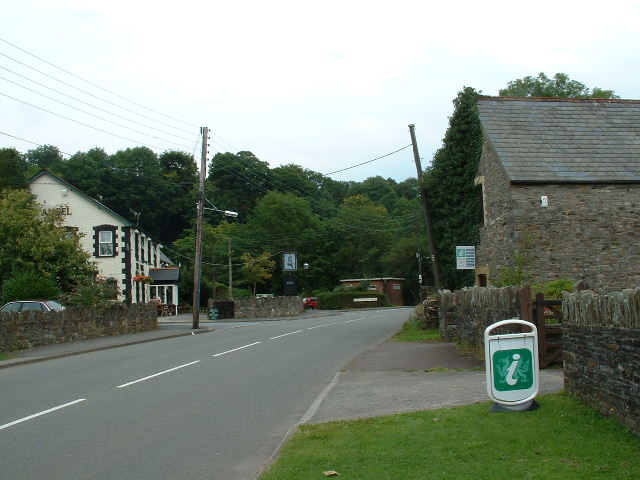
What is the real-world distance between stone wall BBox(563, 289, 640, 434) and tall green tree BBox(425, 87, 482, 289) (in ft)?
57.0

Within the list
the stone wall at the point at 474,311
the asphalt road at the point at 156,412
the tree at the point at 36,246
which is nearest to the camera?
the asphalt road at the point at 156,412

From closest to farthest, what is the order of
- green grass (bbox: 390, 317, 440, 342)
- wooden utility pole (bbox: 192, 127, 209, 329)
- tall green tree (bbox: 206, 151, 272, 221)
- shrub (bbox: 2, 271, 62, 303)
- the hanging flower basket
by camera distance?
green grass (bbox: 390, 317, 440, 342) → shrub (bbox: 2, 271, 62, 303) → wooden utility pole (bbox: 192, 127, 209, 329) → the hanging flower basket → tall green tree (bbox: 206, 151, 272, 221)


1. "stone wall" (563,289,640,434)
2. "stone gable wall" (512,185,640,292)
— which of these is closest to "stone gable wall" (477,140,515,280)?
"stone gable wall" (512,185,640,292)

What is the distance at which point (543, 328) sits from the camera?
14297mm

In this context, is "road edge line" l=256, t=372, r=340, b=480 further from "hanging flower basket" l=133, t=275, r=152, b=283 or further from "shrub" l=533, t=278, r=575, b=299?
"hanging flower basket" l=133, t=275, r=152, b=283

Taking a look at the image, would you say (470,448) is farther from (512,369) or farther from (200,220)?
(200,220)

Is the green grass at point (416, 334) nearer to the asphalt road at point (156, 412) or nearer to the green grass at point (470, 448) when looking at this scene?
the asphalt road at point (156, 412)

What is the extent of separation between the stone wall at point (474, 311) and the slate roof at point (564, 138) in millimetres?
4453

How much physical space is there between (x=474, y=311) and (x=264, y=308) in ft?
132

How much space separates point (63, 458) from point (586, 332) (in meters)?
6.17

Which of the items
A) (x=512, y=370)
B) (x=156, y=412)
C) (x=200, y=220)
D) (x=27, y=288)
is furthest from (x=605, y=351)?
(x=200, y=220)

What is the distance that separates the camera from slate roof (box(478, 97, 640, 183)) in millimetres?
23609

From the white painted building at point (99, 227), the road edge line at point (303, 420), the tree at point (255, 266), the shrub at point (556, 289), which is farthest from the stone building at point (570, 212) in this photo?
the tree at point (255, 266)

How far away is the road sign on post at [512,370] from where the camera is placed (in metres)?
9.17
